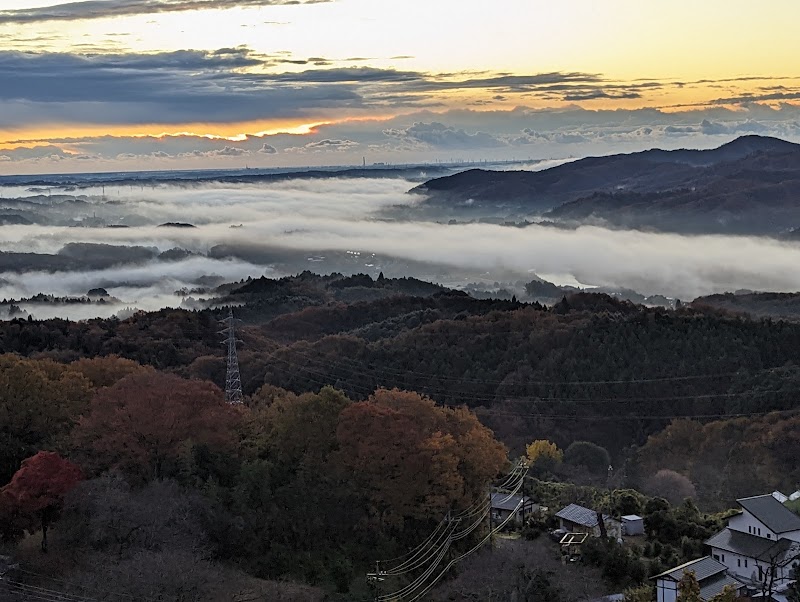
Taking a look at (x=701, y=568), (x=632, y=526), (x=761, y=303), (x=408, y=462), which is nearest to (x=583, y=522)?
(x=632, y=526)

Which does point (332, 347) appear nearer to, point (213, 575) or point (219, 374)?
point (219, 374)

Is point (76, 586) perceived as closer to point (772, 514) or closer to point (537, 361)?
point (772, 514)

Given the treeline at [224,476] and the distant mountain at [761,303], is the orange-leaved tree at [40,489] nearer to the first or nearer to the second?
the treeline at [224,476]

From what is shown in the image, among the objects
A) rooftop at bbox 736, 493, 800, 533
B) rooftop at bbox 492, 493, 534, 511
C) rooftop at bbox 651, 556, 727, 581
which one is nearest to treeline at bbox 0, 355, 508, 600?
rooftop at bbox 492, 493, 534, 511

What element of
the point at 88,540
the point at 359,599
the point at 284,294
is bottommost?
the point at 284,294

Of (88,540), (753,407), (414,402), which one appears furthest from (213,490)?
(753,407)

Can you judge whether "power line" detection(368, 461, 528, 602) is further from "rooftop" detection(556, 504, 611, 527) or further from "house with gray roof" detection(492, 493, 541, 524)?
"rooftop" detection(556, 504, 611, 527)
